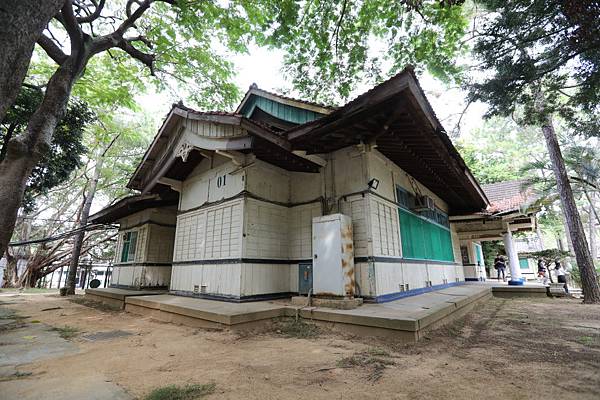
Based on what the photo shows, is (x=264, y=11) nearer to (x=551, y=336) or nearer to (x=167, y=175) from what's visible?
(x=167, y=175)

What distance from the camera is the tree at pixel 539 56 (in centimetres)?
451

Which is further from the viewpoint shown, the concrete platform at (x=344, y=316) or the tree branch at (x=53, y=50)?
the tree branch at (x=53, y=50)

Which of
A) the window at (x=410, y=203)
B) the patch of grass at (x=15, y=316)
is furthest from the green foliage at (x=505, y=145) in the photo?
the patch of grass at (x=15, y=316)

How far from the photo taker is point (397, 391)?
7.82 feet

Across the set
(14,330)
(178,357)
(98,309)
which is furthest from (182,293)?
(178,357)

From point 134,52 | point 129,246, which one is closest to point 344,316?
point 134,52

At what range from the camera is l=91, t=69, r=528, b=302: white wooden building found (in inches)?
222

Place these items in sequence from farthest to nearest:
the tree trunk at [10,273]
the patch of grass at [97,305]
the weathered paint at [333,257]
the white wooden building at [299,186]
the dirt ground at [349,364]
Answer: the tree trunk at [10,273], the patch of grass at [97,305], the white wooden building at [299,186], the weathered paint at [333,257], the dirt ground at [349,364]

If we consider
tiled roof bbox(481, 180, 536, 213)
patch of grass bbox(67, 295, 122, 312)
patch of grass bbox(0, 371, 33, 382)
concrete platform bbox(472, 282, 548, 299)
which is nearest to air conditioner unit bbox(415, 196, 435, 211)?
tiled roof bbox(481, 180, 536, 213)

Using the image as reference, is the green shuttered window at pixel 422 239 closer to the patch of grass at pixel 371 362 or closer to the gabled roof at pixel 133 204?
the patch of grass at pixel 371 362

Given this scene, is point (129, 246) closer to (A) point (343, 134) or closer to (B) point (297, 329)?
(B) point (297, 329)

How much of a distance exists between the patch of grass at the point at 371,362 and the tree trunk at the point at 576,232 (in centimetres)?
881

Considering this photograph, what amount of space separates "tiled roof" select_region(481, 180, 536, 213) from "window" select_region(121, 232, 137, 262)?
1472 cm

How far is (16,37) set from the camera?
200 cm
